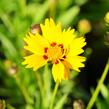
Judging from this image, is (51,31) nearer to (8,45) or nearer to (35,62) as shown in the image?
(35,62)

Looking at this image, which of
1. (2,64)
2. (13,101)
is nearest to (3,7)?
(2,64)

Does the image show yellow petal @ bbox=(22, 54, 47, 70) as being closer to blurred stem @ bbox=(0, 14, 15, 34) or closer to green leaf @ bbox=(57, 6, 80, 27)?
blurred stem @ bbox=(0, 14, 15, 34)

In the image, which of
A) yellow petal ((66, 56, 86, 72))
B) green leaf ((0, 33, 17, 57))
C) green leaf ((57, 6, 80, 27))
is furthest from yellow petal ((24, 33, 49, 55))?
green leaf ((57, 6, 80, 27))

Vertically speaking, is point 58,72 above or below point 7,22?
below

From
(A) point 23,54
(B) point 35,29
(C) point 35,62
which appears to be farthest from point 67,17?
(C) point 35,62

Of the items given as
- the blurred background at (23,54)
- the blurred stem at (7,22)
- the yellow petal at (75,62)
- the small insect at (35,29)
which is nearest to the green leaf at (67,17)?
the blurred background at (23,54)

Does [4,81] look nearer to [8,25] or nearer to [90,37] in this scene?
[8,25]

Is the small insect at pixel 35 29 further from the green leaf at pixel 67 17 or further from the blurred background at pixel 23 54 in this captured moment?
the green leaf at pixel 67 17
